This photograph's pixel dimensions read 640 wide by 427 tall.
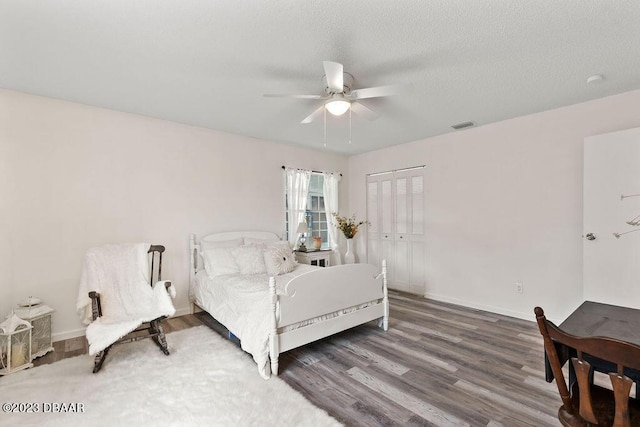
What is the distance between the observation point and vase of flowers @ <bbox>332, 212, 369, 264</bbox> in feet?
16.4

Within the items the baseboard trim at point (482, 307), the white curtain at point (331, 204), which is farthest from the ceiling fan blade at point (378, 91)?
the baseboard trim at point (482, 307)

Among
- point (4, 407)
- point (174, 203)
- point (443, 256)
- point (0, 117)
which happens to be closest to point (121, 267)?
point (174, 203)

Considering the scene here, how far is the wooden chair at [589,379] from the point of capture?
0.94 metres

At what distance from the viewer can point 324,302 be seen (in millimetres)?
2820

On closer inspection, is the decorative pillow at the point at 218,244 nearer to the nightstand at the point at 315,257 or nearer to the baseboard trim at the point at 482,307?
the nightstand at the point at 315,257

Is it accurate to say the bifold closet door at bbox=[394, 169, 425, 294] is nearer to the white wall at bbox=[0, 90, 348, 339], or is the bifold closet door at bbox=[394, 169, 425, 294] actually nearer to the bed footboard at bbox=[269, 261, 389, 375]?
the bed footboard at bbox=[269, 261, 389, 375]

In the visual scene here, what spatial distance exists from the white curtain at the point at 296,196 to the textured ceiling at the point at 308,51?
1753mm

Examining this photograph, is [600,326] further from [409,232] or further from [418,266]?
[409,232]

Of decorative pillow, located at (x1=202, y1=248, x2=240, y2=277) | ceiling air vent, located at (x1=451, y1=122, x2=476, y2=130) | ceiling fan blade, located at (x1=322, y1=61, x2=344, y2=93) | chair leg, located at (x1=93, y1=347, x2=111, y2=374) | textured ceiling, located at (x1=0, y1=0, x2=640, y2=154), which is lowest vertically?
chair leg, located at (x1=93, y1=347, x2=111, y2=374)

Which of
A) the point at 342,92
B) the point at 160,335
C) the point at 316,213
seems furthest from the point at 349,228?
the point at 160,335

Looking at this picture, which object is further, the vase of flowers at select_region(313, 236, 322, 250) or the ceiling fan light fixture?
the vase of flowers at select_region(313, 236, 322, 250)

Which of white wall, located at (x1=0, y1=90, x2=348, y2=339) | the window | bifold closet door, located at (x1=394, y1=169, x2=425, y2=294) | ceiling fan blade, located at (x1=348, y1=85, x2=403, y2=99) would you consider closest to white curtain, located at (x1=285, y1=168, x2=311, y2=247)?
the window

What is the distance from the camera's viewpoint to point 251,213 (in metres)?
4.61

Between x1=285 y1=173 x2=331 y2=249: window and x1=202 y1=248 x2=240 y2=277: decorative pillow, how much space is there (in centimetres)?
184
